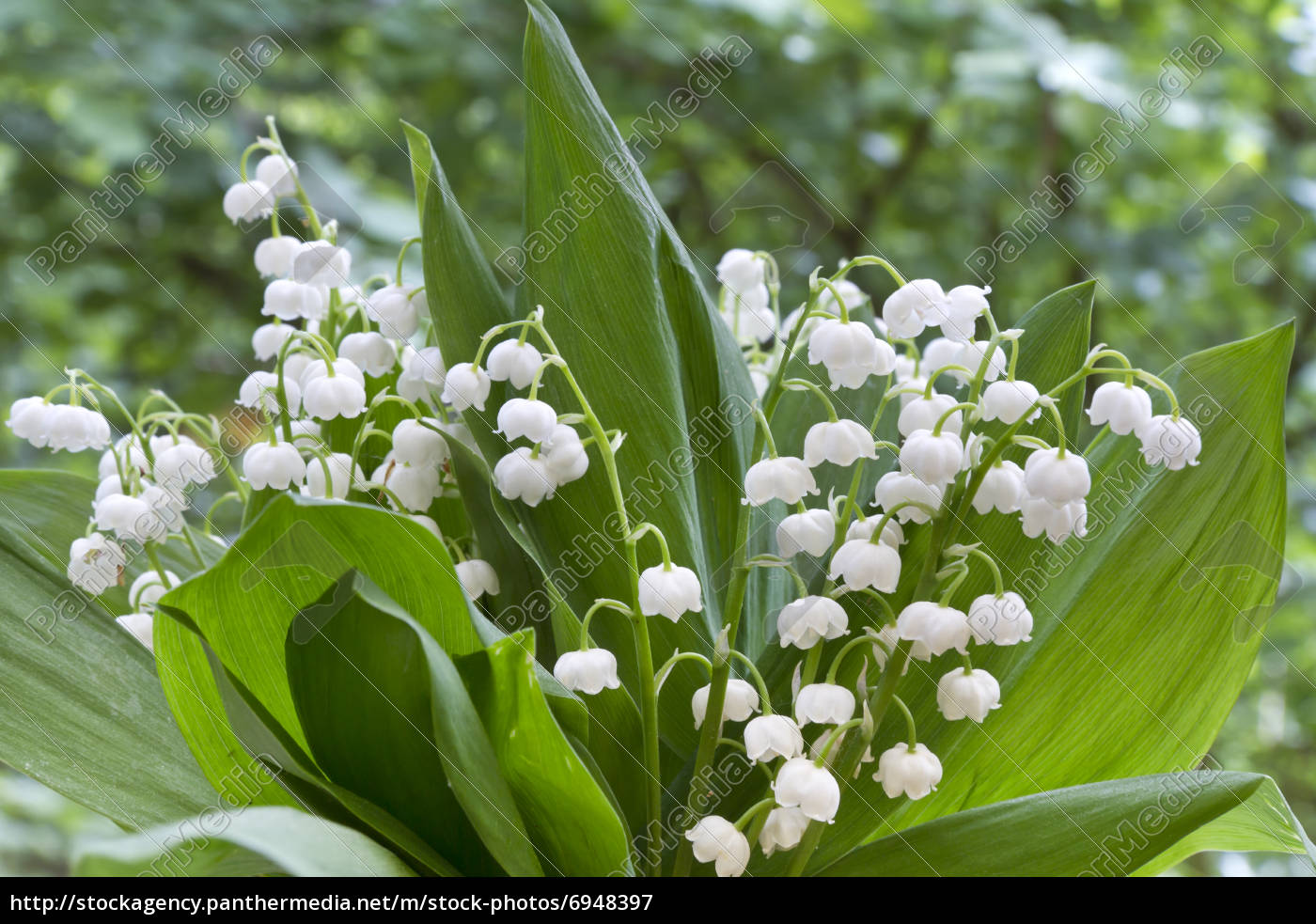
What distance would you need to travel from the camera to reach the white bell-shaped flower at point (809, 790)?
27 cm

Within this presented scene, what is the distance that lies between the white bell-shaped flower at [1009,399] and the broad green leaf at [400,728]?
6.6 inches

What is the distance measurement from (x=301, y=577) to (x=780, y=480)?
0.14 metres

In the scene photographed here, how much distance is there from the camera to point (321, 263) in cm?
37

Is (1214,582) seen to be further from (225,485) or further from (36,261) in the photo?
(36,261)

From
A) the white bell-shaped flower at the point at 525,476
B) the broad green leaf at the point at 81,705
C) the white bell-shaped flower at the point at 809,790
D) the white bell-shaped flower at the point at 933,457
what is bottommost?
the broad green leaf at the point at 81,705

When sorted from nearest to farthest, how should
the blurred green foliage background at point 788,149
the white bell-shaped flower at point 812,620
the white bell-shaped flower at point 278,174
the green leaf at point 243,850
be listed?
the green leaf at point 243,850, the white bell-shaped flower at point 812,620, the white bell-shaped flower at point 278,174, the blurred green foliage background at point 788,149

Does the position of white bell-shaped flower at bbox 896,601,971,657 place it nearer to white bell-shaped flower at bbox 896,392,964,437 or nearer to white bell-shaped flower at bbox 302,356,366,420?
white bell-shaped flower at bbox 896,392,964,437

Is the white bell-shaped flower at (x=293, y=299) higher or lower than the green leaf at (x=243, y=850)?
higher

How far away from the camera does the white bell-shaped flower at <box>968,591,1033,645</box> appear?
0.28 meters

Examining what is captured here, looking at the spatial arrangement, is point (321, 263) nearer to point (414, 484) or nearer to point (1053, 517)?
point (414, 484)

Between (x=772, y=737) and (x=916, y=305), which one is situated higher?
(x=916, y=305)

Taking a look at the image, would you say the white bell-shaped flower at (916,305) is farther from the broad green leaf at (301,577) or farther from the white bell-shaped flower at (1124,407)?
the broad green leaf at (301,577)

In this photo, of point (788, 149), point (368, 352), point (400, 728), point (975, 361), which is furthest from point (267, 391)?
point (788, 149)

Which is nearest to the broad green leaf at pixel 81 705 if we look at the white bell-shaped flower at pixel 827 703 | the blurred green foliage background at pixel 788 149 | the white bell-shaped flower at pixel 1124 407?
the white bell-shaped flower at pixel 827 703
